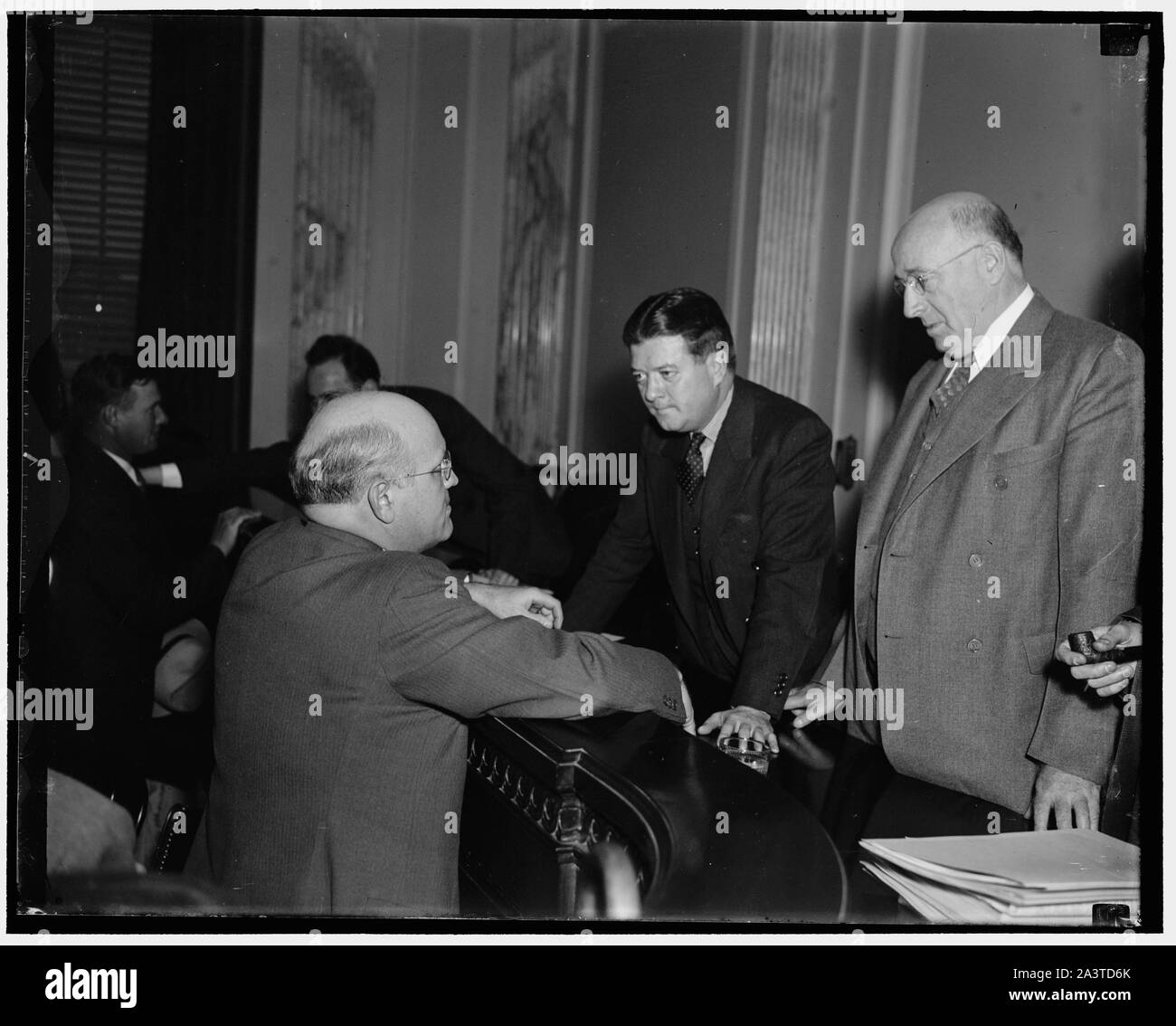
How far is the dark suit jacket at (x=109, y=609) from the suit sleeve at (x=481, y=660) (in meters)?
1.67

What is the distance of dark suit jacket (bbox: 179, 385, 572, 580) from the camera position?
488 centimetres

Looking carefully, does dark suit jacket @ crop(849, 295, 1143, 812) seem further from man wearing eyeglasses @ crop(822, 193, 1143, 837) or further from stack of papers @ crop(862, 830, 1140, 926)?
stack of papers @ crop(862, 830, 1140, 926)

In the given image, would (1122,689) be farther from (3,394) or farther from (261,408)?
(261,408)

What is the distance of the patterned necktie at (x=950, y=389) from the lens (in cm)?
242

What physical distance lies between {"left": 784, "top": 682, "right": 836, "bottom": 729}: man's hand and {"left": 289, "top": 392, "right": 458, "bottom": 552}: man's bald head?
917mm

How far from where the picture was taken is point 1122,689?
2.07 metres

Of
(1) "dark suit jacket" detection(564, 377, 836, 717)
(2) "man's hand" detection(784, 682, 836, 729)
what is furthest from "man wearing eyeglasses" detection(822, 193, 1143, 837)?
(1) "dark suit jacket" detection(564, 377, 836, 717)

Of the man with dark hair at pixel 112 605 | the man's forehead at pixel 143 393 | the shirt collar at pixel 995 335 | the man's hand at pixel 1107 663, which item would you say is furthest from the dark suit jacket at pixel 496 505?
the man's hand at pixel 1107 663

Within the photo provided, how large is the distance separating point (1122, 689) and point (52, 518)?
2312 millimetres

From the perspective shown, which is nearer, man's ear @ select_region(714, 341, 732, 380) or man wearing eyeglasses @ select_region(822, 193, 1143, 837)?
man wearing eyeglasses @ select_region(822, 193, 1143, 837)

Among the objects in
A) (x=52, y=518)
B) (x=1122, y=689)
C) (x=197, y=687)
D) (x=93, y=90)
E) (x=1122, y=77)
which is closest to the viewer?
(x=1122, y=689)

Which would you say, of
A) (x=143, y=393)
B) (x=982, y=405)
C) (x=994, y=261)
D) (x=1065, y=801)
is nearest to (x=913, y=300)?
(x=994, y=261)

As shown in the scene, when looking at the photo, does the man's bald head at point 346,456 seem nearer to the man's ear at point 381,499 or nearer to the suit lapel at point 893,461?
the man's ear at point 381,499
